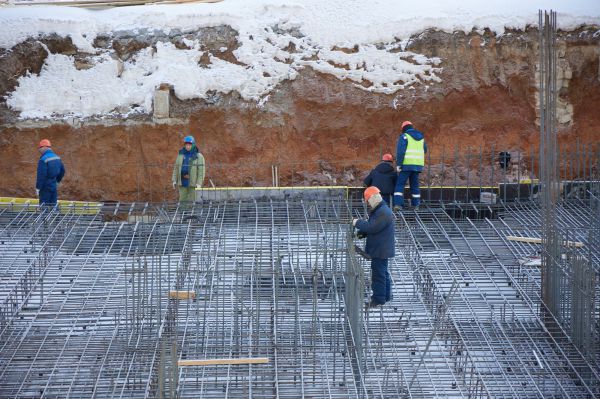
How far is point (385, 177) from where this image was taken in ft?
39.5

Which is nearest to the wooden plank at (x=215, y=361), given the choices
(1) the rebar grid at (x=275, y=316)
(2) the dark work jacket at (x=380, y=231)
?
(1) the rebar grid at (x=275, y=316)

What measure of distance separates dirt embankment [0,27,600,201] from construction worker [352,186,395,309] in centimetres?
734

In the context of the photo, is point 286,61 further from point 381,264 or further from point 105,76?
point 381,264

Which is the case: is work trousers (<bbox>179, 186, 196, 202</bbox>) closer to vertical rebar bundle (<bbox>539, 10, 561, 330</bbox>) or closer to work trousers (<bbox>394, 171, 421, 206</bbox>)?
work trousers (<bbox>394, 171, 421, 206</bbox>)

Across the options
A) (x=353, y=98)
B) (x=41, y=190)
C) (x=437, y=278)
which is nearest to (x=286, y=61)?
(x=353, y=98)

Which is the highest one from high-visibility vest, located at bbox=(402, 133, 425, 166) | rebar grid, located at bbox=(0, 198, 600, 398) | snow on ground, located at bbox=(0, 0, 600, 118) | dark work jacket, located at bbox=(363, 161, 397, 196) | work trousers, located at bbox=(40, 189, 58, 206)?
snow on ground, located at bbox=(0, 0, 600, 118)

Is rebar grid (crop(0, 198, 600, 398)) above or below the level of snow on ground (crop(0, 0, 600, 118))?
below

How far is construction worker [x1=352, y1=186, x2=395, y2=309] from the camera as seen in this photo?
28.9 ft

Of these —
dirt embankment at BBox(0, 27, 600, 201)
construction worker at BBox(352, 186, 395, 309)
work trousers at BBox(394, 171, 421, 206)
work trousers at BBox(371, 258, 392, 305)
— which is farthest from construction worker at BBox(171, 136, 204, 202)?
work trousers at BBox(371, 258, 392, 305)

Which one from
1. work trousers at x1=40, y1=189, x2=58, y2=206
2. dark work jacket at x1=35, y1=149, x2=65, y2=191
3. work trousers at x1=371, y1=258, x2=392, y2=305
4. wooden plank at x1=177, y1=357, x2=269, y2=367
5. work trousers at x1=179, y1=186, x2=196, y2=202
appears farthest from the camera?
work trousers at x1=179, y1=186, x2=196, y2=202

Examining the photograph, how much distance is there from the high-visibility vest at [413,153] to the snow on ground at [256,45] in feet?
15.1

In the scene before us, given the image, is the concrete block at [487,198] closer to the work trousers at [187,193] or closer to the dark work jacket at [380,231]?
the work trousers at [187,193]

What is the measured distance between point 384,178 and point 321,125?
480 centimetres

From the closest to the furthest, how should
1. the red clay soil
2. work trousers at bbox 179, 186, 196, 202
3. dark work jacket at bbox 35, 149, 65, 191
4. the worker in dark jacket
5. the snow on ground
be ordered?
the worker in dark jacket, dark work jacket at bbox 35, 149, 65, 191, work trousers at bbox 179, 186, 196, 202, the red clay soil, the snow on ground
